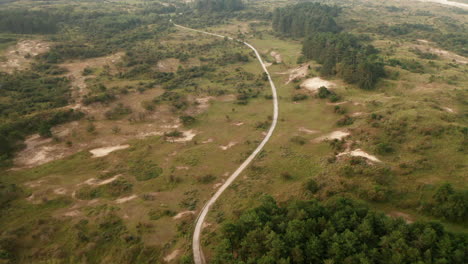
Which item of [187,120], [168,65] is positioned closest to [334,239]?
[187,120]

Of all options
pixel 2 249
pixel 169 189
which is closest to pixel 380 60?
pixel 169 189

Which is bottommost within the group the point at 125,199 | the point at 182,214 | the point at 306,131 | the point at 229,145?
the point at 125,199

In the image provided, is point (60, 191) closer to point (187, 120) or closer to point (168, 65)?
point (187, 120)

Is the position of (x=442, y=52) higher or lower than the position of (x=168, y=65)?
higher

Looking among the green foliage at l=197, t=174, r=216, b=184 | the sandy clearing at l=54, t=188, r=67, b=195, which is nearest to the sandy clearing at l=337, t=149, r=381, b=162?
the green foliage at l=197, t=174, r=216, b=184

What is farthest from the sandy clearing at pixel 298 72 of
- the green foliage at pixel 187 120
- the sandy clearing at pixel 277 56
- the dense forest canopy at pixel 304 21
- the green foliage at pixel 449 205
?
the green foliage at pixel 449 205

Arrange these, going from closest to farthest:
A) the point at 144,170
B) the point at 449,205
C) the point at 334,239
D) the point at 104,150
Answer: the point at 334,239 → the point at 449,205 → the point at 144,170 → the point at 104,150

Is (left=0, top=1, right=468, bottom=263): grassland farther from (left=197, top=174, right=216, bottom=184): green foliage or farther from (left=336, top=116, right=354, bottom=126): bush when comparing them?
(left=336, top=116, right=354, bottom=126): bush
